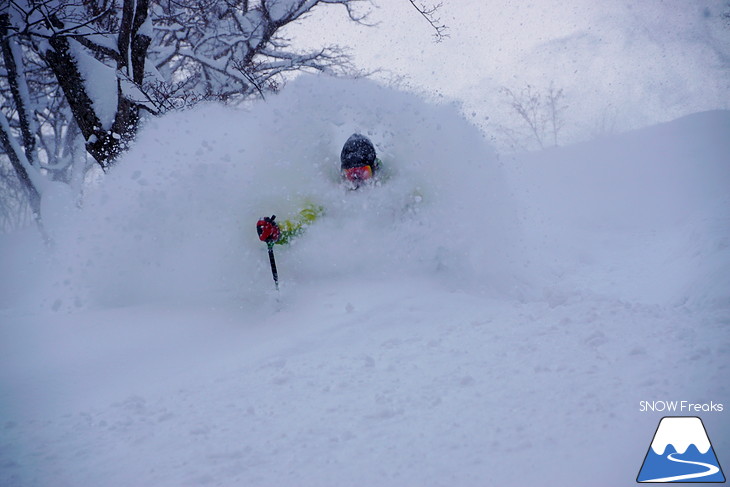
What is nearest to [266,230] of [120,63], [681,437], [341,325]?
[341,325]

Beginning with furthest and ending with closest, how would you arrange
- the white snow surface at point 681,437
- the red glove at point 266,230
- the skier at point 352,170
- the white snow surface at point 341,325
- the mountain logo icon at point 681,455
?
the skier at point 352,170
the red glove at point 266,230
the white snow surface at point 341,325
the white snow surface at point 681,437
the mountain logo icon at point 681,455

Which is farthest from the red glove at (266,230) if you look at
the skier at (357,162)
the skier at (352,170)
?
the skier at (357,162)

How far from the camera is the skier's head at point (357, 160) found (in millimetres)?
4566

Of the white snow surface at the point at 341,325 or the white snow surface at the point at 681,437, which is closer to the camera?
the white snow surface at the point at 681,437

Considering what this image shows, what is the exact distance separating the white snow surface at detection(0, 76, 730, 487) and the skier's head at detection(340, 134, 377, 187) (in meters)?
0.19

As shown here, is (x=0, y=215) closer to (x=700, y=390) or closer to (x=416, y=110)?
(x=416, y=110)

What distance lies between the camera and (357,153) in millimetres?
4590

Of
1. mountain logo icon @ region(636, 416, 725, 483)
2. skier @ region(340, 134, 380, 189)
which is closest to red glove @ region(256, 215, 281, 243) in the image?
skier @ region(340, 134, 380, 189)

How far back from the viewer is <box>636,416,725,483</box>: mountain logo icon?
1.41 m

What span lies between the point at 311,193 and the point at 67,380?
2.80 metres

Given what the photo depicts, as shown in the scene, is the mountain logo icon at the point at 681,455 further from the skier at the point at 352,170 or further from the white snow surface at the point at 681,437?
the skier at the point at 352,170

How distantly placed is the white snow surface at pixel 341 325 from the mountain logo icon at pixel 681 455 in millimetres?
45

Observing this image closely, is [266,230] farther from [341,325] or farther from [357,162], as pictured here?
[357,162]

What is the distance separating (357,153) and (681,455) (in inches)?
149
